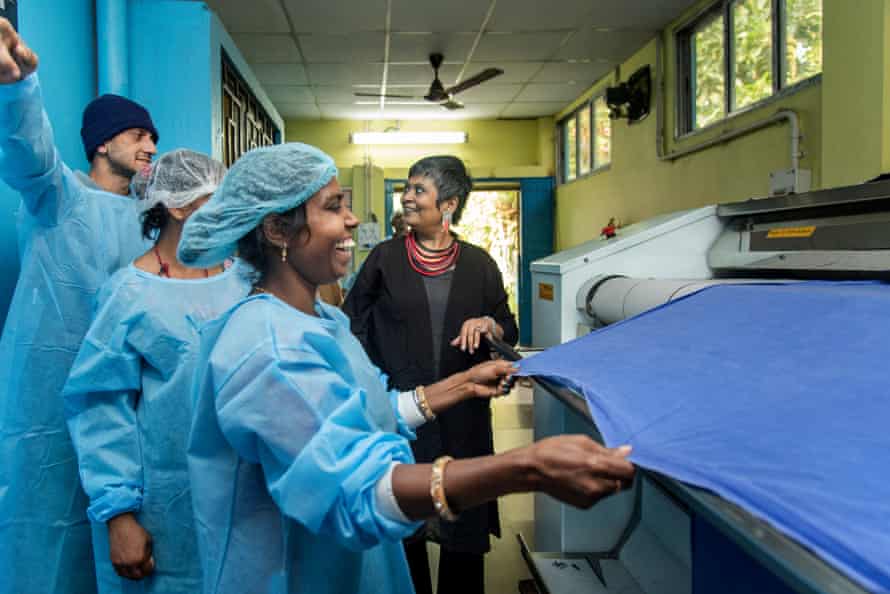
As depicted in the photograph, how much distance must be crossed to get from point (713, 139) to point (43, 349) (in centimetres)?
423

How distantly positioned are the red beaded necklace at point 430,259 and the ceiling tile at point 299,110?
19.7 feet

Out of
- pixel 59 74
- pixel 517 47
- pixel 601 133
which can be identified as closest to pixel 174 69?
pixel 59 74

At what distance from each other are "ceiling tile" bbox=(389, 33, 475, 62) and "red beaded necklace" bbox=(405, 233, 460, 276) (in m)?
3.74

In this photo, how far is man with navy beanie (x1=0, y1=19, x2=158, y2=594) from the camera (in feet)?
5.17

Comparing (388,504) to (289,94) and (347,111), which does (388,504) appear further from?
(347,111)

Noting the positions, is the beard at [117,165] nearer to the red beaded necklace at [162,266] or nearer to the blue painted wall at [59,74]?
the blue painted wall at [59,74]

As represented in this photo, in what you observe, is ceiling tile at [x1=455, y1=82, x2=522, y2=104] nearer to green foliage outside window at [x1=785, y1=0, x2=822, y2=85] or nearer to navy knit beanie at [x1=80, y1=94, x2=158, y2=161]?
green foliage outside window at [x1=785, y1=0, x2=822, y2=85]

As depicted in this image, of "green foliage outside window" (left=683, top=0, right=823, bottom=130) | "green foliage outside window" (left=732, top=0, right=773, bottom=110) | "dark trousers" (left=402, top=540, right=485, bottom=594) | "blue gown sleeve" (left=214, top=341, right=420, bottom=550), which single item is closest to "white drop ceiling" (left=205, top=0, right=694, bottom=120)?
"green foliage outside window" (left=683, top=0, right=823, bottom=130)

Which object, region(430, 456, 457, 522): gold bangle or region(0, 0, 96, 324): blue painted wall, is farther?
region(0, 0, 96, 324): blue painted wall

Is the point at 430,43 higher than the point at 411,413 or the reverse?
higher

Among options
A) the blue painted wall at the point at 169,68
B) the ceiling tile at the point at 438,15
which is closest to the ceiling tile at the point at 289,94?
the ceiling tile at the point at 438,15

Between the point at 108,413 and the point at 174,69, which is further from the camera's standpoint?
the point at 174,69

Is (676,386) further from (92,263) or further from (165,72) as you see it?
(165,72)

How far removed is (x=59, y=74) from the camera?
2266 millimetres
